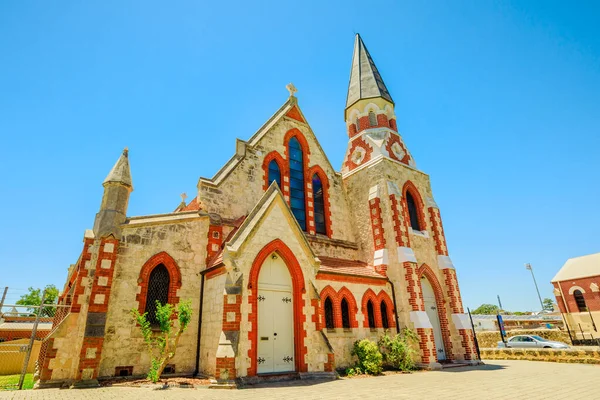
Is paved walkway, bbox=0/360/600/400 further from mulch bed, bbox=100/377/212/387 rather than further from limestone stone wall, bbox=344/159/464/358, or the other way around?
limestone stone wall, bbox=344/159/464/358

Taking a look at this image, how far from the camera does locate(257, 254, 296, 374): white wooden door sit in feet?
38.3

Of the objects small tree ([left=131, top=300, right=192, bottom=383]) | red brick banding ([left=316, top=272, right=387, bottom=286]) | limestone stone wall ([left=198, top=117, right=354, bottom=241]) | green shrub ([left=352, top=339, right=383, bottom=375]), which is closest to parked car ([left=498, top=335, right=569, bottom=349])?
red brick banding ([left=316, top=272, right=387, bottom=286])

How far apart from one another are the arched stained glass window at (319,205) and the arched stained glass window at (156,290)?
8859 millimetres

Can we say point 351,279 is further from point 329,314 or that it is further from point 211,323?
point 211,323

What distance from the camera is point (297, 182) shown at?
18.9 m

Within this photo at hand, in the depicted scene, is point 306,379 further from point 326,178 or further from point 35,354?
point 35,354

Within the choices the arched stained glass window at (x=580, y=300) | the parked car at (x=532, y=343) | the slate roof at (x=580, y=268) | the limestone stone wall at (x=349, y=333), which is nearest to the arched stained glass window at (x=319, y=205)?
the limestone stone wall at (x=349, y=333)

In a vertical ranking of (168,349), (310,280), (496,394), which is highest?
(310,280)

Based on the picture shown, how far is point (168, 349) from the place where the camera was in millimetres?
11570

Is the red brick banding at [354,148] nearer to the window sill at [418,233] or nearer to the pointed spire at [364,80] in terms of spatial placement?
the pointed spire at [364,80]

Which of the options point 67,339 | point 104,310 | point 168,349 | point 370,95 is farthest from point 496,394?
point 370,95

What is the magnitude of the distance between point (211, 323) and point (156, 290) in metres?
2.69

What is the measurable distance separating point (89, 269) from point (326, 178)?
13361mm

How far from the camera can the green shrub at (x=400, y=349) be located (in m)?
14.7
